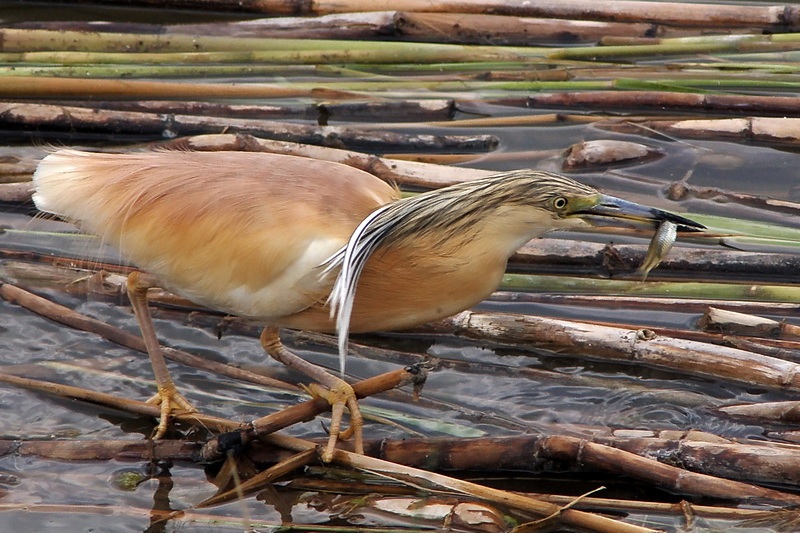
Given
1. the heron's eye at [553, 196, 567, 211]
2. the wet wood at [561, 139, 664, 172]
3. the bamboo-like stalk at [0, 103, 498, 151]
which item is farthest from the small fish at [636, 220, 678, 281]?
the bamboo-like stalk at [0, 103, 498, 151]

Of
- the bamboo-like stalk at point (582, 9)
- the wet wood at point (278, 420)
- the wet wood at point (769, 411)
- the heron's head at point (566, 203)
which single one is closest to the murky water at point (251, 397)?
the wet wood at point (769, 411)

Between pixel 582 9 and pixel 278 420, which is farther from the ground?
pixel 582 9

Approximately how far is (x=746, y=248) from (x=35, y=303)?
133 inches

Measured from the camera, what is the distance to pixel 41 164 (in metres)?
4.40

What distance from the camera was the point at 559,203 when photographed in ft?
12.8

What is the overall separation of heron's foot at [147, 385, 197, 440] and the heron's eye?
1663 millimetres

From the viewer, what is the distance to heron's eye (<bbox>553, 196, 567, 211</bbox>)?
3896 mm

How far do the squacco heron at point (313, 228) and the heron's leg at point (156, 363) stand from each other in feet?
0.61

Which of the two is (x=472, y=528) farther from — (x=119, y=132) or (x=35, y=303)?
(x=119, y=132)

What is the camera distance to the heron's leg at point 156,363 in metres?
4.41

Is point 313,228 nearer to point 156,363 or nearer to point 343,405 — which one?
point 343,405

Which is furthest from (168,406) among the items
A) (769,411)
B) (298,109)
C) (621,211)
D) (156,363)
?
(298,109)

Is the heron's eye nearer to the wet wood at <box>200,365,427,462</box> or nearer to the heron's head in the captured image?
the heron's head

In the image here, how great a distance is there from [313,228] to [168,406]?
39.1 inches
